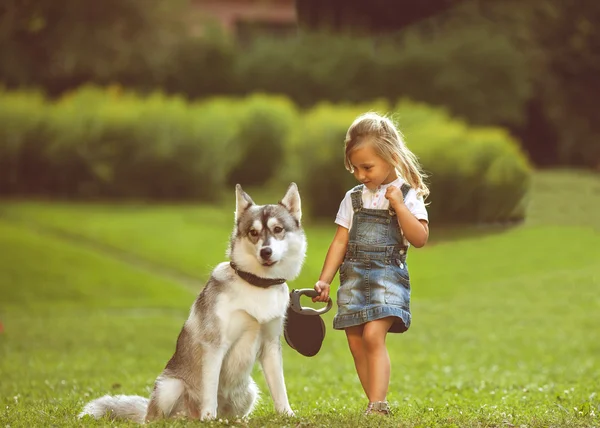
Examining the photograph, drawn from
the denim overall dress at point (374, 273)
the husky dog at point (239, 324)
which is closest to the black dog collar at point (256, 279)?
the husky dog at point (239, 324)

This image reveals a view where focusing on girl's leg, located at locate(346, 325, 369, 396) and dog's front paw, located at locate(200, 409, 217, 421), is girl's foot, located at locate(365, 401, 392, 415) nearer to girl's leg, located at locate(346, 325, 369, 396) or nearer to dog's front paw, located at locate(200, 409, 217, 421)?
girl's leg, located at locate(346, 325, 369, 396)

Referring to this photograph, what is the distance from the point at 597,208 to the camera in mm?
25156

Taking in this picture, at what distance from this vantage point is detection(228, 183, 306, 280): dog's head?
644 centimetres

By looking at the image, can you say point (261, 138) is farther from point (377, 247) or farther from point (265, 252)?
point (265, 252)

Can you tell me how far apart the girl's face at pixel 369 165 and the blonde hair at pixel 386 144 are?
29 millimetres

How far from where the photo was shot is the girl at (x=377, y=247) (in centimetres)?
665

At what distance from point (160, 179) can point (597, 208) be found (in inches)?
459

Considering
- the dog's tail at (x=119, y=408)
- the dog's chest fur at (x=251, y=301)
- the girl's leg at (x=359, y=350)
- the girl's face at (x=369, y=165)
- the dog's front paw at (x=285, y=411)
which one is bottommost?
the dog's tail at (x=119, y=408)

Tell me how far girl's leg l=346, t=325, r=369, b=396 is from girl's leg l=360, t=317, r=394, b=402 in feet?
0.45

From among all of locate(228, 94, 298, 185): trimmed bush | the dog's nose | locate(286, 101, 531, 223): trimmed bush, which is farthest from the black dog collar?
locate(228, 94, 298, 185): trimmed bush

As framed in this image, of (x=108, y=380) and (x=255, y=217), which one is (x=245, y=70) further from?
(x=255, y=217)

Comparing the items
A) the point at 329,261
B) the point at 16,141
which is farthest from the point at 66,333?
the point at 16,141

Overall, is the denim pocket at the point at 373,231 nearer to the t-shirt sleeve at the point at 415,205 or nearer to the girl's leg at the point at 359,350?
the t-shirt sleeve at the point at 415,205

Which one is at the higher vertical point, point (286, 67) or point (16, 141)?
point (286, 67)
